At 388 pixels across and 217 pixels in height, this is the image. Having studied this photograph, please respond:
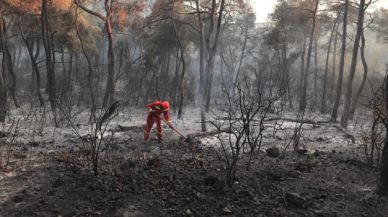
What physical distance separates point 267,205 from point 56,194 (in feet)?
9.51

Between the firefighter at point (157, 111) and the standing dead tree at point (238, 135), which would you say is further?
the firefighter at point (157, 111)

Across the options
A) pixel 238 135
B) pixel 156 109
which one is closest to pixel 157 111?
pixel 156 109

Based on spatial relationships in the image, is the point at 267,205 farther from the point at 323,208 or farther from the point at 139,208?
the point at 139,208

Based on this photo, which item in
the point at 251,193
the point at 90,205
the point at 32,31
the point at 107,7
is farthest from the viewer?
the point at 32,31

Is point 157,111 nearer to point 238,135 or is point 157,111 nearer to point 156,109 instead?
point 156,109

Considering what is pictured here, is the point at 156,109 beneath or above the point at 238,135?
above

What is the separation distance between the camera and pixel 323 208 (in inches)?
130

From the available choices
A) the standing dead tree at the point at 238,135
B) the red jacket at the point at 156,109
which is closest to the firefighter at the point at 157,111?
the red jacket at the point at 156,109

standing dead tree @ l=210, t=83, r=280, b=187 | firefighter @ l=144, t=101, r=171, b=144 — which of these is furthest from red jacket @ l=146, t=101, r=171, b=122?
standing dead tree @ l=210, t=83, r=280, b=187

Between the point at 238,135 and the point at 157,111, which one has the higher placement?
the point at 157,111

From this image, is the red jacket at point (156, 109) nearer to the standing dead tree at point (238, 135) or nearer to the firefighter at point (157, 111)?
the firefighter at point (157, 111)

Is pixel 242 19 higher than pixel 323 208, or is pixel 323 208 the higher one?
pixel 242 19

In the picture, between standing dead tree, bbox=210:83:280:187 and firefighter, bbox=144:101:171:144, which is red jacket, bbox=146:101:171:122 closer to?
firefighter, bbox=144:101:171:144

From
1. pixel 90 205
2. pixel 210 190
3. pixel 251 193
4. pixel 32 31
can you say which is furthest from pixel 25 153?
pixel 32 31
